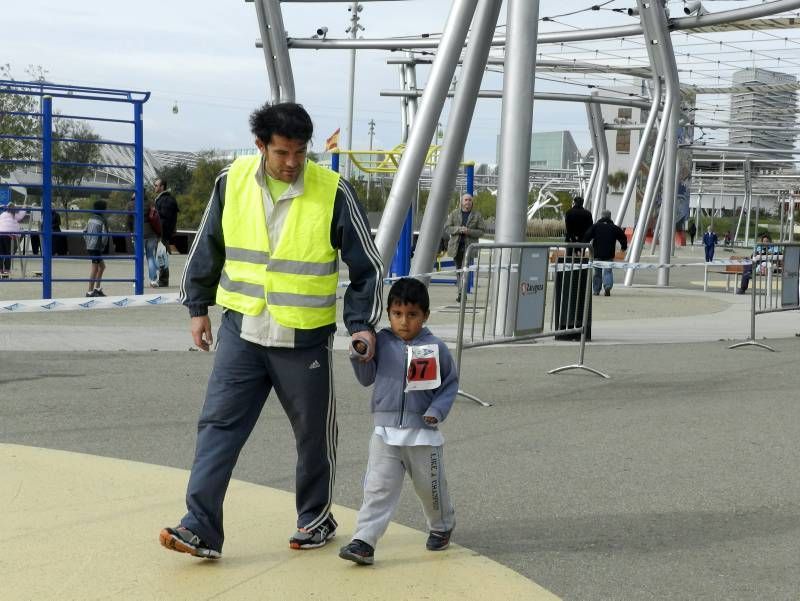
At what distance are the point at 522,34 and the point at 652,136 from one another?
16354 mm

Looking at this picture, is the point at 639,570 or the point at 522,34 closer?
the point at 639,570

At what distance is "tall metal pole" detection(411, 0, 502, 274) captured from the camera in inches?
520

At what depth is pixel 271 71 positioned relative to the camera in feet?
64.2

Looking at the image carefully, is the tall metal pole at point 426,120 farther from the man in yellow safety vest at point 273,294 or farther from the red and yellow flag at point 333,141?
the red and yellow flag at point 333,141

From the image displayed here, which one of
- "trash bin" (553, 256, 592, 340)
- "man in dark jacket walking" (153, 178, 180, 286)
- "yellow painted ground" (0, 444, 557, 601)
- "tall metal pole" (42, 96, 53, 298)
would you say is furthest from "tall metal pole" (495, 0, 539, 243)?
"man in dark jacket walking" (153, 178, 180, 286)

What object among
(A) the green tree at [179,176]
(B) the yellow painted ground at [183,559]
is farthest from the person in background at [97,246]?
(A) the green tree at [179,176]

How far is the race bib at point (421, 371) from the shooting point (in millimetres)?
5191

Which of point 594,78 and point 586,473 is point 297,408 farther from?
point 594,78

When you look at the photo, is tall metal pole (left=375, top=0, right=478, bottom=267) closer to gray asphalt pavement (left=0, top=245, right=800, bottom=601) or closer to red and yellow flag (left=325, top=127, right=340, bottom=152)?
gray asphalt pavement (left=0, top=245, right=800, bottom=601)

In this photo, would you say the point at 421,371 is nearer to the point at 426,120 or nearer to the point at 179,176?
the point at 426,120

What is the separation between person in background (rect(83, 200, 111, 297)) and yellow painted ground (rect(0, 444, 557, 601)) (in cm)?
1253

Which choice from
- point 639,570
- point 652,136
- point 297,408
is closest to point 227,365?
point 297,408

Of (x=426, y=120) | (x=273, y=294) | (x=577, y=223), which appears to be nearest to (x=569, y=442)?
(x=273, y=294)

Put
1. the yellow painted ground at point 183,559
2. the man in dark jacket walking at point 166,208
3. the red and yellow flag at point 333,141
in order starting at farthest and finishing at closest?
1. the red and yellow flag at point 333,141
2. the man in dark jacket walking at point 166,208
3. the yellow painted ground at point 183,559
